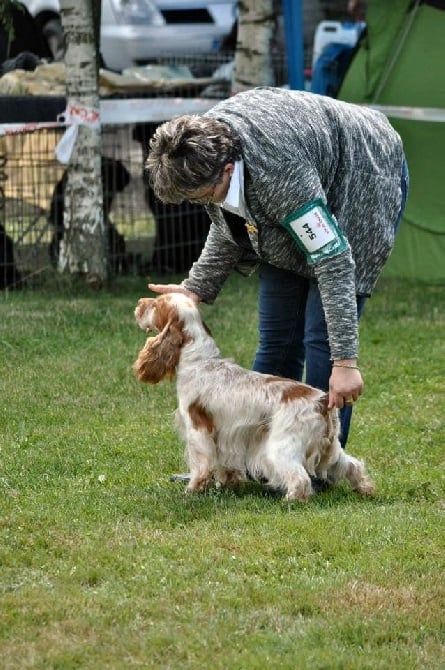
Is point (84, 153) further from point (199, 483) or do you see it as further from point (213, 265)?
point (199, 483)

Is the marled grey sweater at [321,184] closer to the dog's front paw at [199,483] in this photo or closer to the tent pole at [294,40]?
the dog's front paw at [199,483]

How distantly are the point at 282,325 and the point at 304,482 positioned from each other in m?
0.64

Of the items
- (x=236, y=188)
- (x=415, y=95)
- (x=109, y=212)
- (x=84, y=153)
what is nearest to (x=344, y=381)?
(x=236, y=188)

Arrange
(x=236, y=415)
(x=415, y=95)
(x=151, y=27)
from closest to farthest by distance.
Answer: (x=236, y=415)
(x=415, y=95)
(x=151, y=27)

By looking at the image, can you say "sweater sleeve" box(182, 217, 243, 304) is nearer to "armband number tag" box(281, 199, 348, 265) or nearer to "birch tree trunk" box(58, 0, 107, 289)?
"armband number tag" box(281, 199, 348, 265)

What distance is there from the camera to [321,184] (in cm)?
459

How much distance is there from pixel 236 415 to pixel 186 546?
761 millimetres

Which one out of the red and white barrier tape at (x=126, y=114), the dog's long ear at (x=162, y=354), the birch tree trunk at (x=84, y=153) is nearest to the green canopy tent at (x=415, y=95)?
the red and white barrier tape at (x=126, y=114)

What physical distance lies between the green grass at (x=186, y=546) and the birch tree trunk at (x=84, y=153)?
2201 millimetres

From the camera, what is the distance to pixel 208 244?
511 cm

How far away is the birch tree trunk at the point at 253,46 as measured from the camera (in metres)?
10.6

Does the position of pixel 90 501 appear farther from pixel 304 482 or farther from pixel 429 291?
pixel 429 291

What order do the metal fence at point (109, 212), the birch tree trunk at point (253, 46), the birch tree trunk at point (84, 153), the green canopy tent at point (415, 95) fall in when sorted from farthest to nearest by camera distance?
the birch tree trunk at point (253, 46)
the green canopy tent at point (415, 95)
the metal fence at point (109, 212)
the birch tree trunk at point (84, 153)

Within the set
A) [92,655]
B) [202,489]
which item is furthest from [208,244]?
[92,655]
